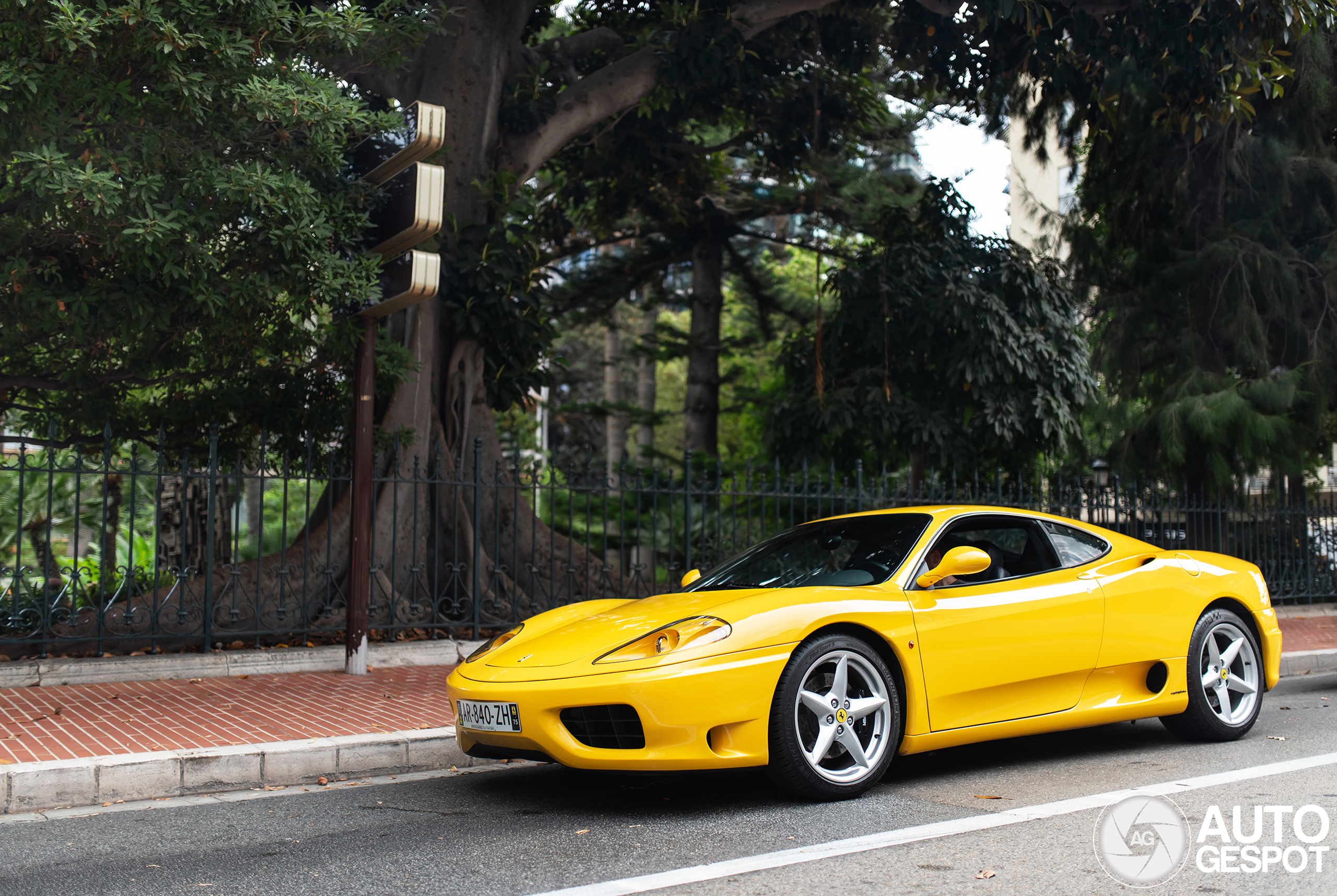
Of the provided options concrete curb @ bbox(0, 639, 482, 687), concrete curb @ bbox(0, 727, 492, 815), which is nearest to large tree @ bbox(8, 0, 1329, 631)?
concrete curb @ bbox(0, 639, 482, 687)

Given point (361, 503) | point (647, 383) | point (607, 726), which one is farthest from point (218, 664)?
point (647, 383)

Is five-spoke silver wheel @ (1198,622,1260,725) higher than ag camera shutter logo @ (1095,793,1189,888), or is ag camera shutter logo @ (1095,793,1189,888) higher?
five-spoke silver wheel @ (1198,622,1260,725)

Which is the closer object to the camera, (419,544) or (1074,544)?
(1074,544)

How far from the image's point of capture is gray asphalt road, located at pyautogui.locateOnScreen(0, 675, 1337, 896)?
364 cm

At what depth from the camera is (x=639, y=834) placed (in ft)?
14.0

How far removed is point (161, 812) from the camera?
4.80 metres

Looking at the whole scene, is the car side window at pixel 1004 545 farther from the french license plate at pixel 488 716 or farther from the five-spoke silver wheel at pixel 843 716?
the french license plate at pixel 488 716

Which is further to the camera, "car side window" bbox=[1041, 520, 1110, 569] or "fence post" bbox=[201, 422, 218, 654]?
"fence post" bbox=[201, 422, 218, 654]

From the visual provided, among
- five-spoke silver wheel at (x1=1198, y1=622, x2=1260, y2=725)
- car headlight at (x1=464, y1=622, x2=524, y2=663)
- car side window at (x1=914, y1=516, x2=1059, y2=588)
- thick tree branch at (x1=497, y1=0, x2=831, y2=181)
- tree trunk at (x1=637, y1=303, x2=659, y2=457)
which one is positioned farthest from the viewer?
tree trunk at (x1=637, y1=303, x2=659, y2=457)

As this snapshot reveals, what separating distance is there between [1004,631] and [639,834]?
2.04 meters

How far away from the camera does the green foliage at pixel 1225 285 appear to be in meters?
13.8

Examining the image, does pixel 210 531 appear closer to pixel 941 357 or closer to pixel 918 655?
pixel 918 655

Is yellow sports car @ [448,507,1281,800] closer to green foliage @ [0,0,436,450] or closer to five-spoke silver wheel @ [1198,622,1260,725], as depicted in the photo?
five-spoke silver wheel @ [1198,622,1260,725]
